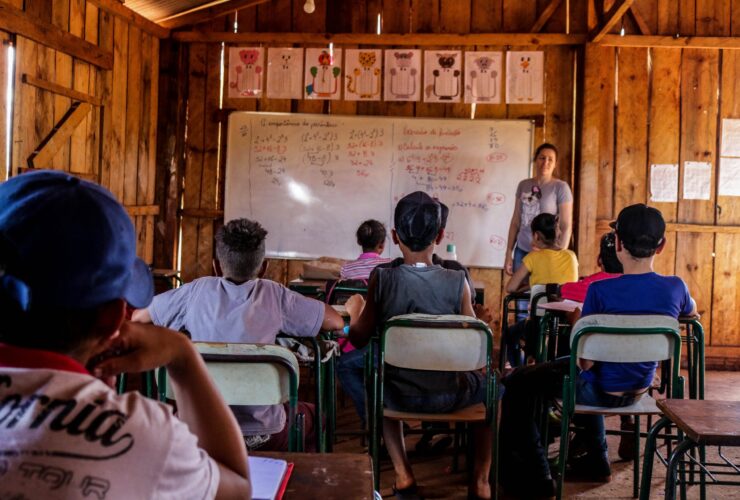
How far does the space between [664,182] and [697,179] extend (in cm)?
27

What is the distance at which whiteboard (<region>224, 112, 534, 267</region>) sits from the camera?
6688 mm

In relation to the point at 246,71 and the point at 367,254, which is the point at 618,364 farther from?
the point at 246,71

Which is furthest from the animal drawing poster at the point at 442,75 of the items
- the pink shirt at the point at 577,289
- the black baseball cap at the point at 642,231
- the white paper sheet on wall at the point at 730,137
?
the black baseball cap at the point at 642,231

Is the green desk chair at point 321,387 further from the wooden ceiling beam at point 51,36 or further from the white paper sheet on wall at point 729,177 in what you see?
the white paper sheet on wall at point 729,177

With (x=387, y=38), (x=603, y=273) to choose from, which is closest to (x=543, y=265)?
(x=603, y=273)

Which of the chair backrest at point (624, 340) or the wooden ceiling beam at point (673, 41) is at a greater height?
the wooden ceiling beam at point (673, 41)

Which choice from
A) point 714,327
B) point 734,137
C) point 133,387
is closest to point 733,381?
point 714,327

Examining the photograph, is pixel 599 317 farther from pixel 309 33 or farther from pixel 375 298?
pixel 309 33

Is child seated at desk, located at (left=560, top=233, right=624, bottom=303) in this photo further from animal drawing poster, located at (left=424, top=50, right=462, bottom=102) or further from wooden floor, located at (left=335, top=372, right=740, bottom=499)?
animal drawing poster, located at (left=424, top=50, right=462, bottom=102)

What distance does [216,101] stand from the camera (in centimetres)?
696

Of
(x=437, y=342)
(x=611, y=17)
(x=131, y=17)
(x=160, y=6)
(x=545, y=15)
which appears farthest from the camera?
(x=545, y=15)

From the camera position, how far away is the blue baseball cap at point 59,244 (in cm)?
81

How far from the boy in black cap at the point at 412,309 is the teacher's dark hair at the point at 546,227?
4.88 feet

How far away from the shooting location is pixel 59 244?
0.81m
